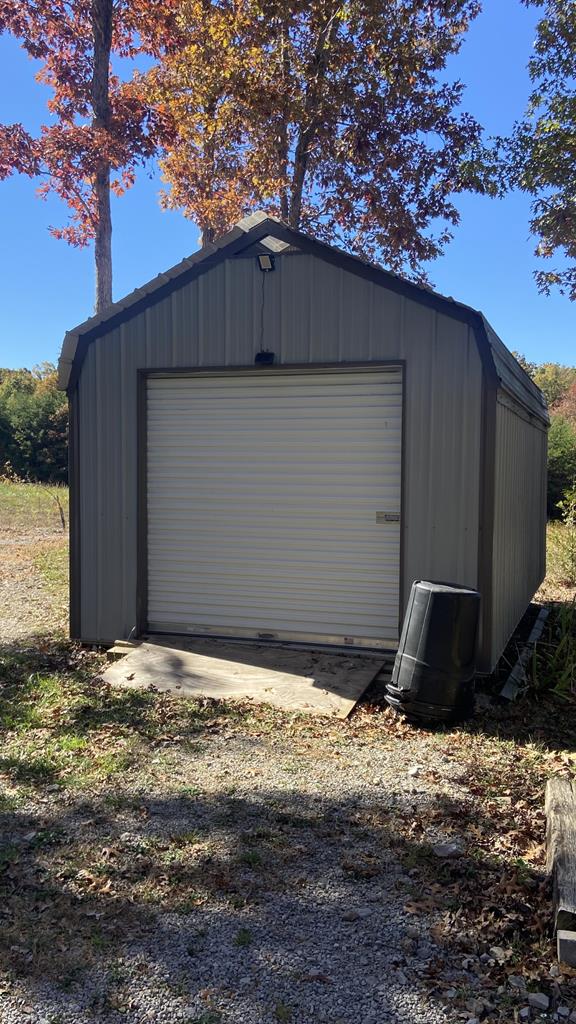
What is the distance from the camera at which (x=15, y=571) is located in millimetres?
11406

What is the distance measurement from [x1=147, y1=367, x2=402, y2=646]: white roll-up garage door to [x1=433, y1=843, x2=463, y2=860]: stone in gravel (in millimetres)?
3070

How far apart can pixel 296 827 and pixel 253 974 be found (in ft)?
3.52

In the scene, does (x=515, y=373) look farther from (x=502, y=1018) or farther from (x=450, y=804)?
(x=502, y=1018)

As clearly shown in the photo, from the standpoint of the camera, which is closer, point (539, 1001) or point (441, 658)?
point (539, 1001)

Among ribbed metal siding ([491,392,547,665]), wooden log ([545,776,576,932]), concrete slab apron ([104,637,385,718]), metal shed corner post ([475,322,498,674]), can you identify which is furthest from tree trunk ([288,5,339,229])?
wooden log ([545,776,576,932])

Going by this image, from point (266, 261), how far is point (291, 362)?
3.00ft

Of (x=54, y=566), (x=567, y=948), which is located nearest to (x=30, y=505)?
(x=54, y=566)

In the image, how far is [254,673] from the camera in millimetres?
6043

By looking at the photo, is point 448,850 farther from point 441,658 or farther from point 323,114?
point 323,114

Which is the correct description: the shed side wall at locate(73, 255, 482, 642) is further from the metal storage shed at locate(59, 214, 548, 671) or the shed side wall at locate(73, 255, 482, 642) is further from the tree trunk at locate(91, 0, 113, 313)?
the tree trunk at locate(91, 0, 113, 313)

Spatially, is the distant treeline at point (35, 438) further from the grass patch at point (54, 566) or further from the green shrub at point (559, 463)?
the green shrub at point (559, 463)

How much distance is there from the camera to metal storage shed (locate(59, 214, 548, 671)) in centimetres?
602

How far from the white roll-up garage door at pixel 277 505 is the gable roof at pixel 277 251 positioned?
71 centimetres

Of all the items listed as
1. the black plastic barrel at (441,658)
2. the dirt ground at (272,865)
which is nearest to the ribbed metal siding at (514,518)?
the black plastic barrel at (441,658)
